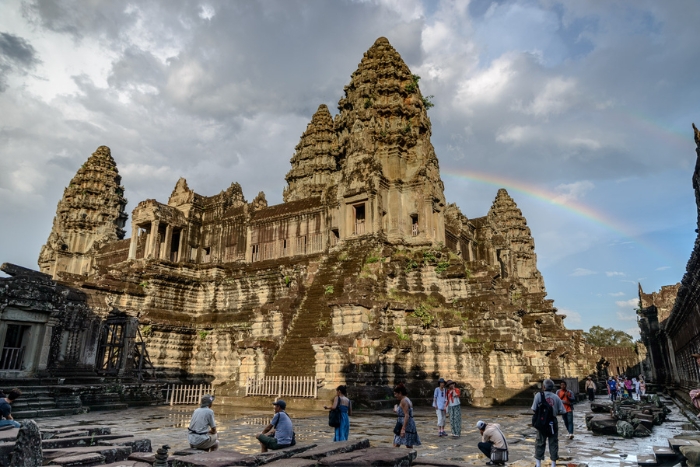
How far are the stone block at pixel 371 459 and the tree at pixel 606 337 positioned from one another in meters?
95.4

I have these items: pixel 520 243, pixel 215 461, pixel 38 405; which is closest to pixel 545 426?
pixel 215 461

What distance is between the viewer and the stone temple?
20.3 metres

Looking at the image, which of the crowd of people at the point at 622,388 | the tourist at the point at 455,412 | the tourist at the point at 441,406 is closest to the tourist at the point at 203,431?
the tourist at the point at 441,406

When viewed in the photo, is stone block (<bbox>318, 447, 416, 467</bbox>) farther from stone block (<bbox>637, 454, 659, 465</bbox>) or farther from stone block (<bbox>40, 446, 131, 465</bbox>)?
stone block (<bbox>637, 454, 659, 465</bbox>)

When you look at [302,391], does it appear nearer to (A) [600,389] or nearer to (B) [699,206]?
(B) [699,206]

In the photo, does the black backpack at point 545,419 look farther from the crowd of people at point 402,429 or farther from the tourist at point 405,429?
the tourist at point 405,429

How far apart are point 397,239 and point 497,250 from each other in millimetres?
17839

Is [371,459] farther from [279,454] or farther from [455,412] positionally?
[455,412]

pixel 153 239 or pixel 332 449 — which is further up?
pixel 153 239

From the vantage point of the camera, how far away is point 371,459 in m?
6.55

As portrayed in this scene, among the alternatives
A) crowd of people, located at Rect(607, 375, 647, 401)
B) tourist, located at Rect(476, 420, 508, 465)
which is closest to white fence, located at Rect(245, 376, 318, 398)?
tourist, located at Rect(476, 420, 508, 465)

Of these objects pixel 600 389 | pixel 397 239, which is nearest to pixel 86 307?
pixel 397 239

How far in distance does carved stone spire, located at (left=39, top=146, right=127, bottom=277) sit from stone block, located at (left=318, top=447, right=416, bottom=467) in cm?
4330

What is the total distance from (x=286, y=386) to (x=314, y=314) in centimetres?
425
